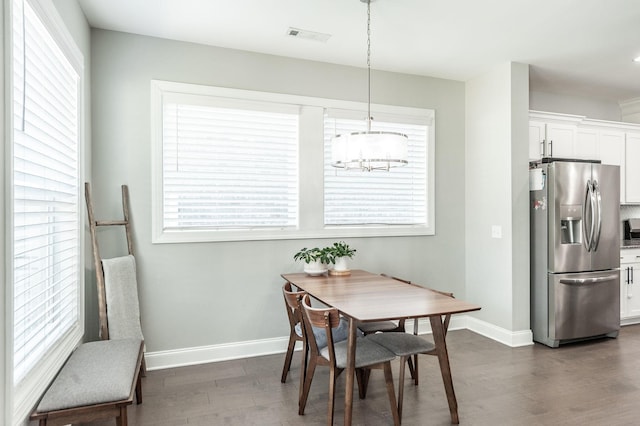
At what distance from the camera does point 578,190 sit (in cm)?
412

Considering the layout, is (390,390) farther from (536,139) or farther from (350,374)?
(536,139)

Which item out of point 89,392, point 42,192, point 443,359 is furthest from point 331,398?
point 42,192

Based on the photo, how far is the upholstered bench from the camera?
194cm

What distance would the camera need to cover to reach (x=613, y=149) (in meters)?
5.01

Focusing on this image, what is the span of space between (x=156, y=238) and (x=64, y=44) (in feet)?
5.28

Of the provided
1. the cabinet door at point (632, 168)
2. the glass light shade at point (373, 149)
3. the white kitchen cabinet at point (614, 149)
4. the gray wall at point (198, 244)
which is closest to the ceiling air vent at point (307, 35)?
the gray wall at point (198, 244)

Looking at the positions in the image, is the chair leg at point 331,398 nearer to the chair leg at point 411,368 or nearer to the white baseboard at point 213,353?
the chair leg at point 411,368

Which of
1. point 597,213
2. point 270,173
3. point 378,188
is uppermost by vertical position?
point 270,173

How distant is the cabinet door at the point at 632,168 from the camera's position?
5098 millimetres

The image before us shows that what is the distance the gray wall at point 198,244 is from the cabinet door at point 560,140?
159 cm

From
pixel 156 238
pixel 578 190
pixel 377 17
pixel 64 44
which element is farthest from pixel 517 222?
pixel 64 44

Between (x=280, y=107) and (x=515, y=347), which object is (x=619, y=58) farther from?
(x=280, y=107)

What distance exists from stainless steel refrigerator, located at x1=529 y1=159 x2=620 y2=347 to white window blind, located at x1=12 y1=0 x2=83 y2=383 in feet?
13.4

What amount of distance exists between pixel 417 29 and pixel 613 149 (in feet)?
10.6
